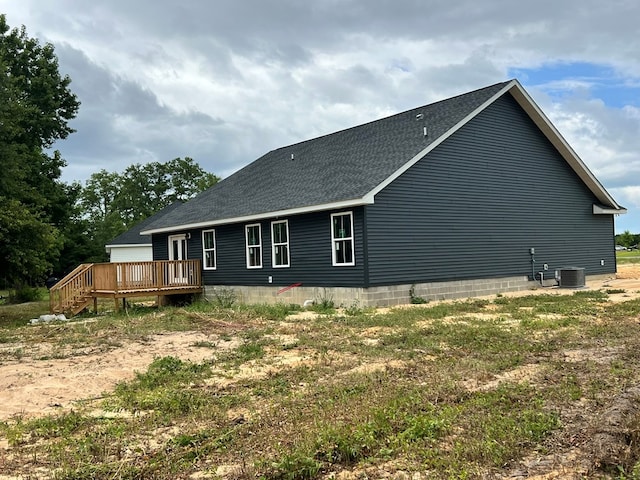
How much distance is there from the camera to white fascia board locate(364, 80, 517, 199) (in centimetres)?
→ 1575

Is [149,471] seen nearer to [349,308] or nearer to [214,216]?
[349,308]

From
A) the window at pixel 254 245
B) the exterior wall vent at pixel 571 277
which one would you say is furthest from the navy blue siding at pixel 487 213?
the window at pixel 254 245

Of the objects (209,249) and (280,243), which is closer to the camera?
(280,243)

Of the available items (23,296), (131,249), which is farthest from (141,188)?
(23,296)

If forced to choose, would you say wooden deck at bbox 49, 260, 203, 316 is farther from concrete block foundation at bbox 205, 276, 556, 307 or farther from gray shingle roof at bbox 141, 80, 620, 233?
gray shingle roof at bbox 141, 80, 620, 233

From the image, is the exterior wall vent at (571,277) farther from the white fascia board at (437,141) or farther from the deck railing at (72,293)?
the deck railing at (72,293)

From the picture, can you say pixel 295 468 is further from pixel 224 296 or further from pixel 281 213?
pixel 224 296

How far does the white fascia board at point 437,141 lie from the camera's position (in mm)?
15750

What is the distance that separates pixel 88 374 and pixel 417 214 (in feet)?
37.6

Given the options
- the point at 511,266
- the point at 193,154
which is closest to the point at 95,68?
the point at 511,266

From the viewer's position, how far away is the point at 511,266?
65.4 ft

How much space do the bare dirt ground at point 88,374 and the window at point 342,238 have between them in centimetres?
587

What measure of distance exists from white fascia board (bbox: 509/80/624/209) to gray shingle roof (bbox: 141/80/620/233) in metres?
0.03

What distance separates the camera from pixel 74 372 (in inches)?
314
